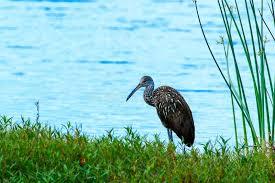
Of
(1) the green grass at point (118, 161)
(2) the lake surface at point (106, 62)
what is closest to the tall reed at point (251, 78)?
(2) the lake surface at point (106, 62)

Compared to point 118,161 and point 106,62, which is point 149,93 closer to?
point 118,161

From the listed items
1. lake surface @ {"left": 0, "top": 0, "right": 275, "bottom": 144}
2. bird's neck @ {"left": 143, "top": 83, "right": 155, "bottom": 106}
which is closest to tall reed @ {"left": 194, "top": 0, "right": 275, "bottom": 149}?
lake surface @ {"left": 0, "top": 0, "right": 275, "bottom": 144}

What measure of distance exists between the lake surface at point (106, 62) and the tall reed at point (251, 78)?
322 millimetres

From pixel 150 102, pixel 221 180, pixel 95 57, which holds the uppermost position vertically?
pixel 95 57

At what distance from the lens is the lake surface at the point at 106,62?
1490cm

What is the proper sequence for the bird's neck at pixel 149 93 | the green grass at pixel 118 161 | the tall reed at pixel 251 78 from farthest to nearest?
the bird's neck at pixel 149 93 < the tall reed at pixel 251 78 < the green grass at pixel 118 161

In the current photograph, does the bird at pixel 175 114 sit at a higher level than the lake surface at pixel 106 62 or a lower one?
lower

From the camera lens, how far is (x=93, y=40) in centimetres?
2261

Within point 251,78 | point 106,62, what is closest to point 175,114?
point 251,78

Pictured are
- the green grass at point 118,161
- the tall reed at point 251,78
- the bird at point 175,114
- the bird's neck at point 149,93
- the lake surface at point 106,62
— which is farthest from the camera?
the lake surface at point 106,62

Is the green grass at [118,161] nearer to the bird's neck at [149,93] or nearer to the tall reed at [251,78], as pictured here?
the tall reed at [251,78]

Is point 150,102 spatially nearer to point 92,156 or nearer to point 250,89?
point 250,89

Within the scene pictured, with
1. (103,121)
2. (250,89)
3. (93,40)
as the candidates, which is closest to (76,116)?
(103,121)

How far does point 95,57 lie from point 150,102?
6.47 m
